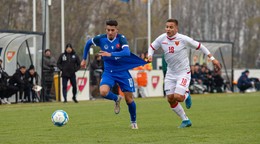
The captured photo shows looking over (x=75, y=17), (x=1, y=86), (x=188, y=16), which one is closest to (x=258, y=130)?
(x=1, y=86)

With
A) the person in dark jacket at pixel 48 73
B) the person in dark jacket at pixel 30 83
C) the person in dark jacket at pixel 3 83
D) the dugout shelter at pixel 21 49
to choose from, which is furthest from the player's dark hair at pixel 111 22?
the person in dark jacket at pixel 48 73

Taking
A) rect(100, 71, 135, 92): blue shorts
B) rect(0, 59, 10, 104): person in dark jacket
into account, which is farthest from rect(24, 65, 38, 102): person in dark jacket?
rect(100, 71, 135, 92): blue shorts

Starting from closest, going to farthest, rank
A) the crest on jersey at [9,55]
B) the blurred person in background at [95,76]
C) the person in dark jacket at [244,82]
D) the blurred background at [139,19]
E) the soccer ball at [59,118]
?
the soccer ball at [59,118], the crest on jersey at [9,55], the blurred person in background at [95,76], the person in dark jacket at [244,82], the blurred background at [139,19]

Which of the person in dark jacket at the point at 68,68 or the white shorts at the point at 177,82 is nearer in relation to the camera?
the white shorts at the point at 177,82

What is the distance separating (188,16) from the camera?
61.4 m

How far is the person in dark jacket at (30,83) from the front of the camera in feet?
87.9

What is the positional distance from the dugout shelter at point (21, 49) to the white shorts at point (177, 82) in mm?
12735

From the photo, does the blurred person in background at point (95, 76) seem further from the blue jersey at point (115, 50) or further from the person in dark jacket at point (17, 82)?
the blue jersey at point (115, 50)

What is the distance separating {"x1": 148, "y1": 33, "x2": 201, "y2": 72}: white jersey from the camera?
1444cm

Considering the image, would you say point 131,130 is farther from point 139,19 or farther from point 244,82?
point 139,19

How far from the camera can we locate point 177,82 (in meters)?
14.5

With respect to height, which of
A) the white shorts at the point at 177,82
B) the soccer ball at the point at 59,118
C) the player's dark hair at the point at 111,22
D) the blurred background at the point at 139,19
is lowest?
the soccer ball at the point at 59,118

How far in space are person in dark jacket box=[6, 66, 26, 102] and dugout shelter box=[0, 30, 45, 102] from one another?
85 centimetres

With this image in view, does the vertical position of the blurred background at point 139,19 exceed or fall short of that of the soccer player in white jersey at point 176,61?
it exceeds it
